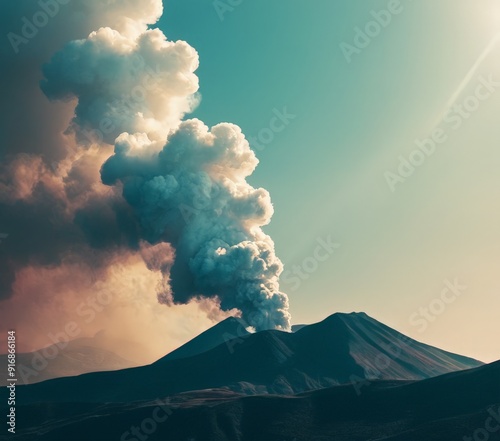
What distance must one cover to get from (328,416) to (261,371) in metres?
61.8

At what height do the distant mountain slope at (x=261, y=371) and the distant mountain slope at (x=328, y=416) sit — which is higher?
the distant mountain slope at (x=261, y=371)

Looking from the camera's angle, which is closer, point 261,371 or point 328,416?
point 328,416

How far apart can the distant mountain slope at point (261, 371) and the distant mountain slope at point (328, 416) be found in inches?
1584

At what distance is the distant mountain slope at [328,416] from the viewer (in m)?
94.6

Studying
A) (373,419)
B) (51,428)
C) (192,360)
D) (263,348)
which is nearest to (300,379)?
(263,348)

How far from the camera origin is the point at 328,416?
10862 centimetres

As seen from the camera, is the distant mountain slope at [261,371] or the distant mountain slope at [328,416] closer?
the distant mountain slope at [328,416]

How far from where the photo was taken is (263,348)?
17562 centimetres

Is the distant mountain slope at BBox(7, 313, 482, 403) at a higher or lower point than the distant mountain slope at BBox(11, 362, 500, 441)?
higher

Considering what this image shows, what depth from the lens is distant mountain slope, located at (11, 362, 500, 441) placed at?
3725 inches

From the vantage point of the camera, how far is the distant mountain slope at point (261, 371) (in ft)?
542

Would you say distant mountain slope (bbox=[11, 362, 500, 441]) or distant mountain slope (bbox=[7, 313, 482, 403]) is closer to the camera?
distant mountain slope (bbox=[11, 362, 500, 441])

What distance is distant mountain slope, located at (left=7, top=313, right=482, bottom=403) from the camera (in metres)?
165

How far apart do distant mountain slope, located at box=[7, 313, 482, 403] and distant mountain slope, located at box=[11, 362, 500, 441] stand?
40.2 m
